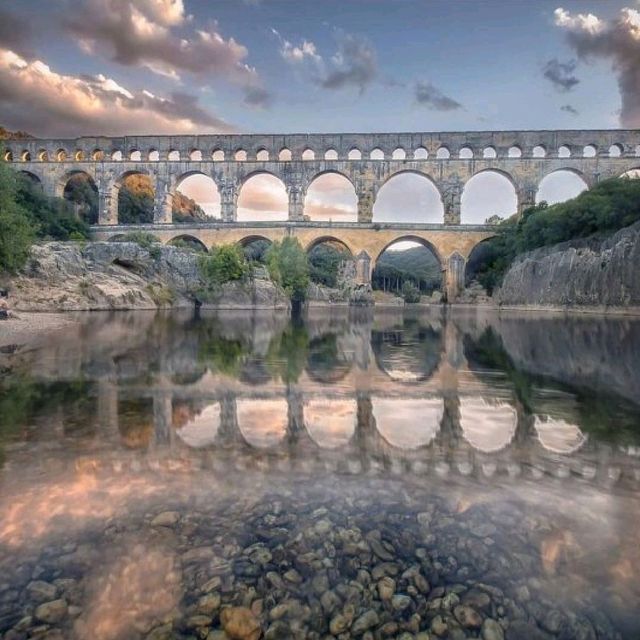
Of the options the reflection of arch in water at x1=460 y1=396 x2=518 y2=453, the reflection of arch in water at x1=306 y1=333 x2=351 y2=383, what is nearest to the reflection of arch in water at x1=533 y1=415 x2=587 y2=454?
the reflection of arch in water at x1=460 y1=396 x2=518 y2=453

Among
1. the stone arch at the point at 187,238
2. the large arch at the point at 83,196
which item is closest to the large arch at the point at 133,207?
the large arch at the point at 83,196

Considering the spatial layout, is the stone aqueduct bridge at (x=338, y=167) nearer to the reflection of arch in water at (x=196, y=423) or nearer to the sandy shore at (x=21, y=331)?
the sandy shore at (x=21, y=331)

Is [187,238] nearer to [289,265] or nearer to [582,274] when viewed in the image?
[289,265]

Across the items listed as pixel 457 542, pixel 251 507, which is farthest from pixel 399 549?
pixel 251 507

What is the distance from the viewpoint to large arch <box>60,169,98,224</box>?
173 feet

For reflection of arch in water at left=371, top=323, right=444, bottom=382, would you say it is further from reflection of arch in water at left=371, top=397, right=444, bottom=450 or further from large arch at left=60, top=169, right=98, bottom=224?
large arch at left=60, top=169, right=98, bottom=224

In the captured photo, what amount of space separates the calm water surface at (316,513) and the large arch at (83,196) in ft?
178

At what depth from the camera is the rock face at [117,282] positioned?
77.4ft

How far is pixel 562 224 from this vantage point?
31031mm

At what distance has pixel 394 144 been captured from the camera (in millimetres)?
46000

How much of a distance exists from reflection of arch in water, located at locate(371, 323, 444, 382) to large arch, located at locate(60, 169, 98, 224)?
161 ft

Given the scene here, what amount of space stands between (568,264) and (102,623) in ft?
102

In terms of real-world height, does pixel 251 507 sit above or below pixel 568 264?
below

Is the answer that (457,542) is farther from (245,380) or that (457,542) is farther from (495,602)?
(245,380)
